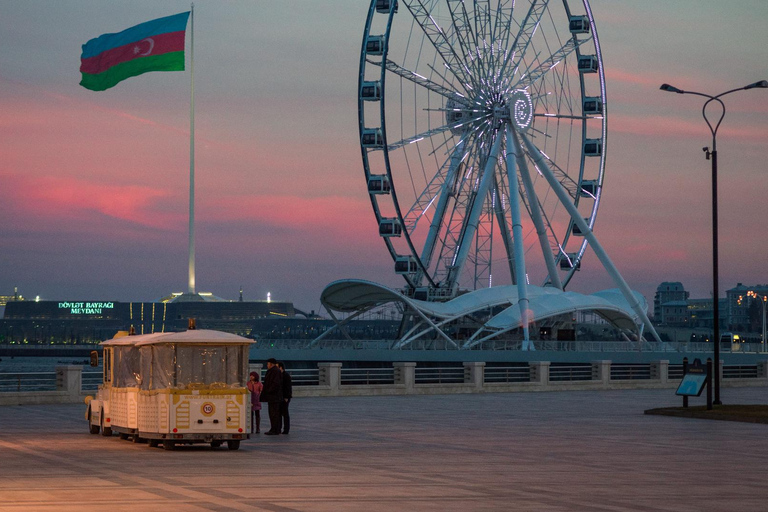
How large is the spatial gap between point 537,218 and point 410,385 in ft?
123

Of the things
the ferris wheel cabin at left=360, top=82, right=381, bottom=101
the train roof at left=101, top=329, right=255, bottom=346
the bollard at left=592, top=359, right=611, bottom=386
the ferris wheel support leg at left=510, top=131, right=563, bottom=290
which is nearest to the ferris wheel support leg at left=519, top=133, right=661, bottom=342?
the ferris wheel support leg at left=510, top=131, right=563, bottom=290

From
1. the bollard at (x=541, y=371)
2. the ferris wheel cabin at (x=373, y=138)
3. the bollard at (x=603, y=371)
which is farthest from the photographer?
the ferris wheel cabin at (x=373, y=138)

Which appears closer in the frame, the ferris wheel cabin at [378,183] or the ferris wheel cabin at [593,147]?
the ferris wheel cabin at [378,183]

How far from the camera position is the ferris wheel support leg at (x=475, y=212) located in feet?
259

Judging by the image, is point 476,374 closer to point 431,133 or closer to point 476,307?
point 431,133

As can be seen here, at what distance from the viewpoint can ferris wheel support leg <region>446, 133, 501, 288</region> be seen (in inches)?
3105

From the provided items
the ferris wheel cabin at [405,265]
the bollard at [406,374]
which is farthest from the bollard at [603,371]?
the ferris wheel cabin at [405,265]

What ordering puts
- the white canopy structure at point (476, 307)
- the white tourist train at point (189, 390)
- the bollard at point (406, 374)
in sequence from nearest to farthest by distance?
1. the white tourist train at point (189, 390)
2. the bollard at point (406, 374)
3. the white canopy structure at point (476, 307)

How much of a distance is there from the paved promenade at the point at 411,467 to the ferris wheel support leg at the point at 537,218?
1821 inches

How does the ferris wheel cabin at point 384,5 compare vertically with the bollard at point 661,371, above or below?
above

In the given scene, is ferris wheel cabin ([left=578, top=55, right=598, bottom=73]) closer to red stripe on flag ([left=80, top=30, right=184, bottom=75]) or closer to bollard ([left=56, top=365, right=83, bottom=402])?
red stripe on flag ([left=80, top=30, right=184, bottom=75])

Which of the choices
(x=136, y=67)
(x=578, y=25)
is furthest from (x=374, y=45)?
(x=136, y=67)

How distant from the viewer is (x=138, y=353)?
26109 millimetres

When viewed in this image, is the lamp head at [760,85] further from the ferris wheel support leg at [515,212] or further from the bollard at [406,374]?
the ferris wheel support leg at [515,212]
